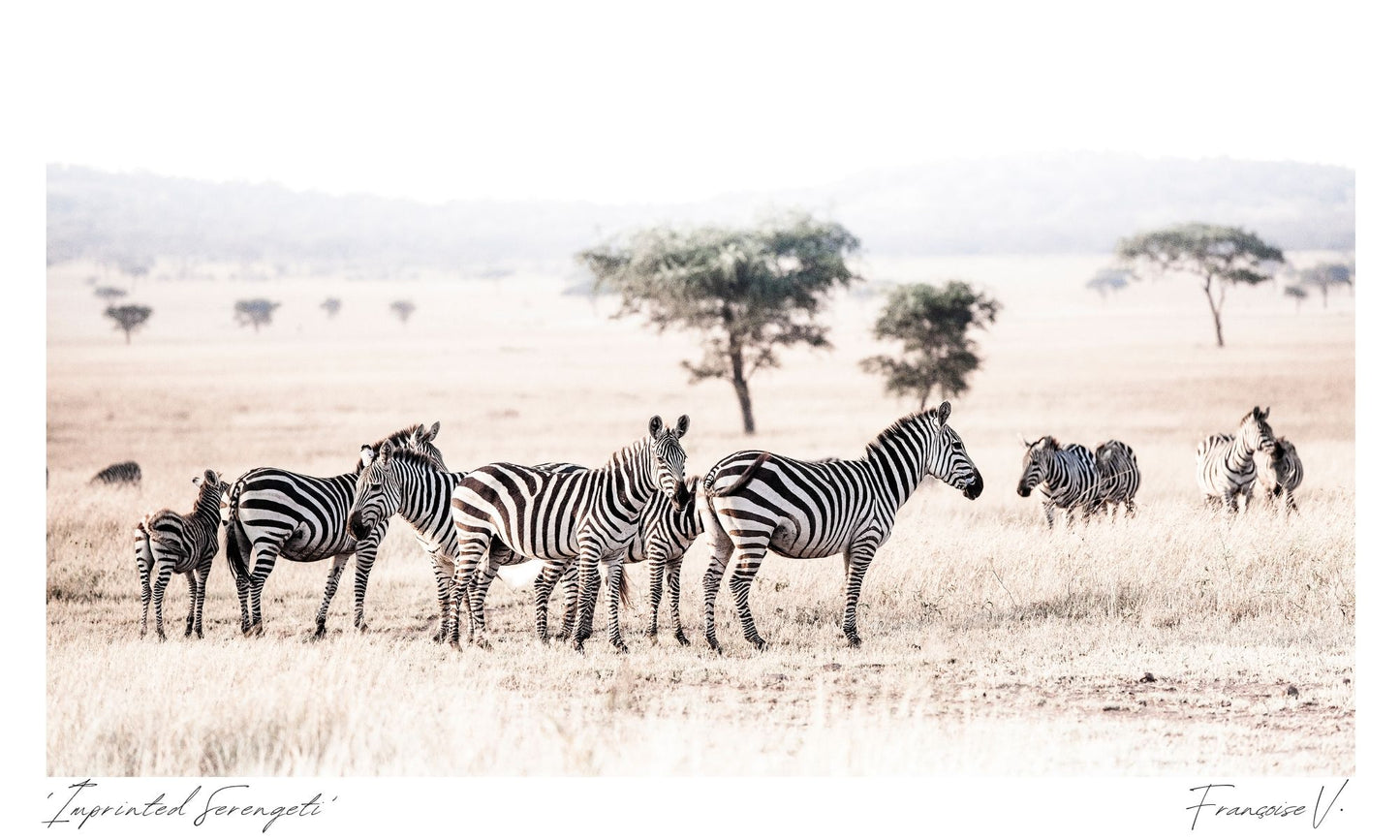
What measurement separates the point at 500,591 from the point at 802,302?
25631mm

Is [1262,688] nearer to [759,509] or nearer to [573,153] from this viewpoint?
[759,509]

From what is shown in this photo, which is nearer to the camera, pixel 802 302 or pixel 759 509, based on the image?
pixel 759 509

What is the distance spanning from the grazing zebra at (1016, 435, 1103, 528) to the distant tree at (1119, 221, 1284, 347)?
51.5m

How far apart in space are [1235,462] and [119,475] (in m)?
18.2

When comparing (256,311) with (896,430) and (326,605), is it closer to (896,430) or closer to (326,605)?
(326,605)

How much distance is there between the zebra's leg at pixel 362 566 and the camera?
11773mm

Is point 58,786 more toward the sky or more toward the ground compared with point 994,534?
more toward the ground

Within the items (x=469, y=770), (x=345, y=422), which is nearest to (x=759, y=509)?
(x=469, y=770)

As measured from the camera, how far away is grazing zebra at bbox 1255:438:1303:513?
54.0ft

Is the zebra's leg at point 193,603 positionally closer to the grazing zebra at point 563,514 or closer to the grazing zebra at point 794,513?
the grazing zebra at point 563,514

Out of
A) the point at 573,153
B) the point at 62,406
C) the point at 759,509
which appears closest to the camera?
the point at 759,509

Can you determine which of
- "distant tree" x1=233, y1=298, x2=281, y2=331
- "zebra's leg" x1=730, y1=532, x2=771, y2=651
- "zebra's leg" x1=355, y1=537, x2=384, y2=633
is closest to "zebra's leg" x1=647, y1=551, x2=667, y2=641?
"zebra's leg" x1=730, y1=532, x2=771, y2=651

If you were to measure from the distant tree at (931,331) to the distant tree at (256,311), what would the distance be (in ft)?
221

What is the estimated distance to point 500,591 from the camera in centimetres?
1420
